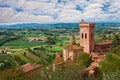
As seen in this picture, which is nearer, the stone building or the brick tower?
the stone building

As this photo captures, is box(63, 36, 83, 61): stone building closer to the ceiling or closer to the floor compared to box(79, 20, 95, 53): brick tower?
closer to the floor

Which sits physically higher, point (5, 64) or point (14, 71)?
point (14, 71)

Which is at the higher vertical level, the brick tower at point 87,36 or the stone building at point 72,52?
the brick tower at point 87,36

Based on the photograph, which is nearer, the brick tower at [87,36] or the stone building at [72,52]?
the stone building at [72,52]

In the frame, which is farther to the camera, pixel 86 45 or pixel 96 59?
pixel 86 45

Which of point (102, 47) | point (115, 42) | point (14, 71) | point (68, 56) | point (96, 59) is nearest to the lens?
point (14, 71)

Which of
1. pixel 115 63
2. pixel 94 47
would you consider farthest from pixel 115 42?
pixel 115 63

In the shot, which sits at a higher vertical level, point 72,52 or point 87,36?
point 87,36

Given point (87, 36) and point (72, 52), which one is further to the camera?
point (87, 36)

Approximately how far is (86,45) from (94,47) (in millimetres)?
1918

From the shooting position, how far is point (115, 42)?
48.0m

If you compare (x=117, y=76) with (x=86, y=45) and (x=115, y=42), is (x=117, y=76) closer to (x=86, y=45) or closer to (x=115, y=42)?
(x=86, y=45)

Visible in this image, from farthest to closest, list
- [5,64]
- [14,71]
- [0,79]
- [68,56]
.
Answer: [5,64], [68,56], [14,71], [0,79]

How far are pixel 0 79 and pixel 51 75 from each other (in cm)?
486
